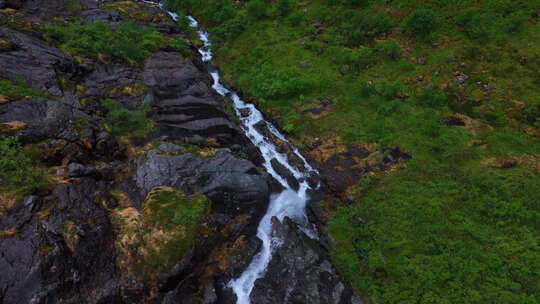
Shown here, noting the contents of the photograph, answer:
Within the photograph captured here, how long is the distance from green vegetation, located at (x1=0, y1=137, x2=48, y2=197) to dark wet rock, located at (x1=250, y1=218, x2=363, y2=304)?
40.7 ft

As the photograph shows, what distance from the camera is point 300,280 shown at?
1380cm

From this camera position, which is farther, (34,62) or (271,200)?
(34,62)

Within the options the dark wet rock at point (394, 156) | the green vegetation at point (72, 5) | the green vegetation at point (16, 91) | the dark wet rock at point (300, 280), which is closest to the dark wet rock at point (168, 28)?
the green vegetation at point (72, 5)

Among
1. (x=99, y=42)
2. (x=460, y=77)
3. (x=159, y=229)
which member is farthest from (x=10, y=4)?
(x=460, y=77)

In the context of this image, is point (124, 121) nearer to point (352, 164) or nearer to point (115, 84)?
point (115, 84)

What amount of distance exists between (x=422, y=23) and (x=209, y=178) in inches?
1078

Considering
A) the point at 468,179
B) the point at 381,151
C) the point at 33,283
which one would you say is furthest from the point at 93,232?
the point at 468,179

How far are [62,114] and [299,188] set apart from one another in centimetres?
1704

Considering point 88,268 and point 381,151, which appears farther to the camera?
point 381,151

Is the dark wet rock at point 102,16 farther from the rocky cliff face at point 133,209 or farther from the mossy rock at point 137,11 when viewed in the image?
the rocky cliff face at point 133,209

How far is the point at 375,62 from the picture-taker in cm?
2766

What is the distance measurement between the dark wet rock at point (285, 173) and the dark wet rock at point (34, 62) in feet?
57.9

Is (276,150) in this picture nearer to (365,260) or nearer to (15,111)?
(365,260)

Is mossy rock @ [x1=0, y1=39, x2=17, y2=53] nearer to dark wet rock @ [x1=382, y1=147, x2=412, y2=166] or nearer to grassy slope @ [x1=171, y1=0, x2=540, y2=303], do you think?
grassy slope @ [x1=171, y1=0, x2=540, y2=303]
